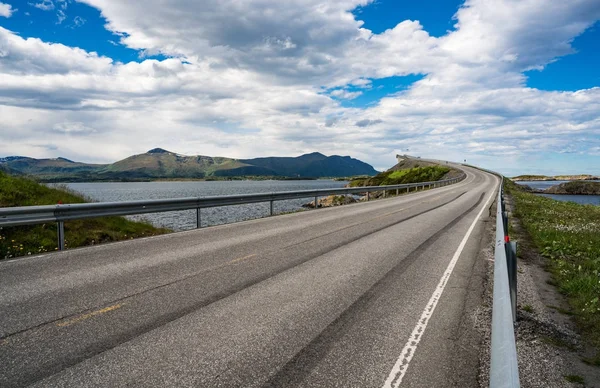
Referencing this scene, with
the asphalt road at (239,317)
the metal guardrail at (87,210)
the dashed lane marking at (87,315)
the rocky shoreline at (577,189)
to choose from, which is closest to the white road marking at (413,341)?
the asphalt road at (239,317)

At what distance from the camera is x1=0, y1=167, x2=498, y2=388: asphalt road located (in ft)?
11.5

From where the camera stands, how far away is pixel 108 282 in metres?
6.10

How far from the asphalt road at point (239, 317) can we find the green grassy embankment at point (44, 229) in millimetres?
1871

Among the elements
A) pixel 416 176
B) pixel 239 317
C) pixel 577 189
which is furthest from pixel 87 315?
pixel 577 189

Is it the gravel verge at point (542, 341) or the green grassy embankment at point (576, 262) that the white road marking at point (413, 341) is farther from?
the green grassy embankment at point (576, 262)

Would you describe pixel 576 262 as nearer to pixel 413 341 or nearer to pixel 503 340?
pixel 413 341

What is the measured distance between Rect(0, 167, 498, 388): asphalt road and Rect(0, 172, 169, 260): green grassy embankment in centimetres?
187

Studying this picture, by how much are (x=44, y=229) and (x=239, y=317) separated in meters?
8.51

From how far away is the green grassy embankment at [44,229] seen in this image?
9.34 metres

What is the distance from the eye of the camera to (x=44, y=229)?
10.4 m

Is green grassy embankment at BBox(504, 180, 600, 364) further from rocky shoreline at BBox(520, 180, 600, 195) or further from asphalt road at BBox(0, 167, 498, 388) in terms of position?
rocky shoreline at BBox(520, 180, 600, 195)

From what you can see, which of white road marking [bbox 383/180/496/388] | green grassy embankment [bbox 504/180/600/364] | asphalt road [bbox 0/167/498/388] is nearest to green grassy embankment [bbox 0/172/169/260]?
asphalt road [bbox 0/167/498/388]

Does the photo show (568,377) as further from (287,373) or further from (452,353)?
(287,373)

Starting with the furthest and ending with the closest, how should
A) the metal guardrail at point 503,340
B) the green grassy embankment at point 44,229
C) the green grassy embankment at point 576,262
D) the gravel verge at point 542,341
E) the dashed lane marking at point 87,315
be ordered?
the green grassy embankment at point 44,229 → the green grassy embankment at point 576,262 → the dashed lane marking at point 87,315 → the gravel verge at point 542,341 → the metal guardrail at point 503,340
